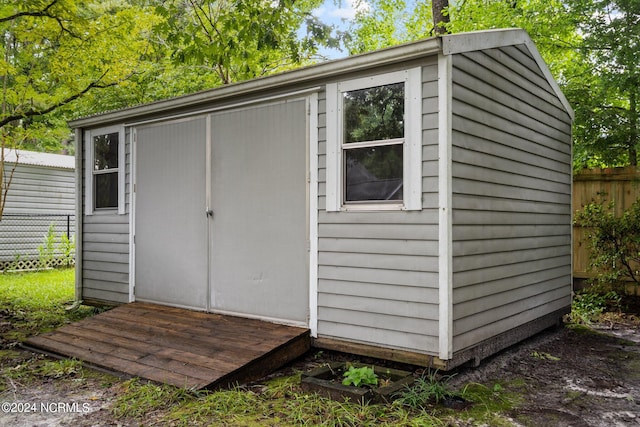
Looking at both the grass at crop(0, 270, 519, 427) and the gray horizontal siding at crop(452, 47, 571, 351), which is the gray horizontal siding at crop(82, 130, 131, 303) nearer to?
the grass at crop(0, 270, 519, 427)

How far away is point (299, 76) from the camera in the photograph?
4.70 metres

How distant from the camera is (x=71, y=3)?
6.48 metres

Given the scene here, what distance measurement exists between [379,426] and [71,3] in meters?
6.22

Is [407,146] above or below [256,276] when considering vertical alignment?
above

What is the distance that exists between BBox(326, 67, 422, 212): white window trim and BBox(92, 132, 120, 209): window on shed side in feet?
11.4

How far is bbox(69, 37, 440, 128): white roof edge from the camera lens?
397cm

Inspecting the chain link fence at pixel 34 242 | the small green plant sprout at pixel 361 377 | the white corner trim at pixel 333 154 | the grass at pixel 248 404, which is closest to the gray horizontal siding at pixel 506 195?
the grass at pixel 248 404

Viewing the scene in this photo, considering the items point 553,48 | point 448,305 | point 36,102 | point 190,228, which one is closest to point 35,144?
point 36,102

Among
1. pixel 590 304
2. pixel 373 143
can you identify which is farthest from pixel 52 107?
pixel 590 304

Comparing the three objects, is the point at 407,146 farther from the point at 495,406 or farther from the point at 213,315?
the point at 213,315

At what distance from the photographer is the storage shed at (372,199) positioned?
4004 mm

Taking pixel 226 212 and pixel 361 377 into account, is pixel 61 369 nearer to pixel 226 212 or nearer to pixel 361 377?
pixel 226 212

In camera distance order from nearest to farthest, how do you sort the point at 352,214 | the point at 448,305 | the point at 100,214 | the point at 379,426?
1. the point at 379,426
2. the point at 448,305
3. the point at 352,214
4. the point at 100,214

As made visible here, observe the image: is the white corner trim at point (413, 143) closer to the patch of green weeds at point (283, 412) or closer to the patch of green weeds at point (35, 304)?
the patch of green weeds at point (283, 412)
